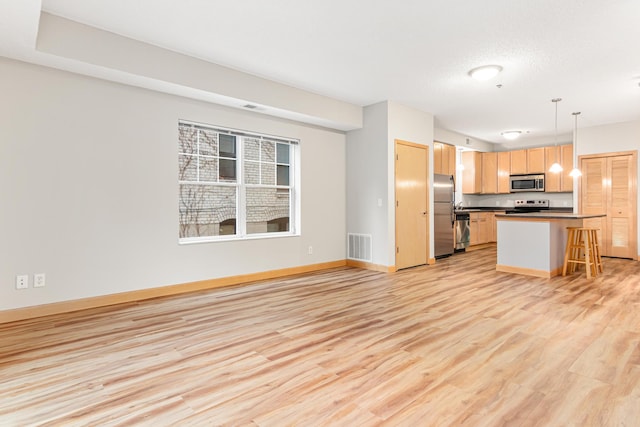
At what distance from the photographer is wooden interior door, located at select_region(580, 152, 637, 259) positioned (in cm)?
666

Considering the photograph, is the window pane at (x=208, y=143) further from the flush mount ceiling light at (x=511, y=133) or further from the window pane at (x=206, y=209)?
the flush mount ceiling light at (x=511, y=133)

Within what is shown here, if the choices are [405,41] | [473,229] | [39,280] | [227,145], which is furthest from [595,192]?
[39,280]

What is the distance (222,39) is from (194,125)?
1307mm

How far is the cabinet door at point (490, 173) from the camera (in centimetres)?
898

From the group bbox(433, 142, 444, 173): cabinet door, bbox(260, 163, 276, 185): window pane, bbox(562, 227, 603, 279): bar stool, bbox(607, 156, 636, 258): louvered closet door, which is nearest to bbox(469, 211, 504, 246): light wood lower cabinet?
bbox(433, 142, 444, 173): cabinet door

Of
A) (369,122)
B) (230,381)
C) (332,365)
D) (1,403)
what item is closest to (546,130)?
(369,122)

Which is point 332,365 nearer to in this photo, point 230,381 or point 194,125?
point 230,381

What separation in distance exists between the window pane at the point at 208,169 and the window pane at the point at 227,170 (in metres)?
0.09

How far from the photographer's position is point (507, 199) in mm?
9273

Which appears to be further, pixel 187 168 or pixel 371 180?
pixel 371 180

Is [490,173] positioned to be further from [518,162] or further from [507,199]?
[507,199]

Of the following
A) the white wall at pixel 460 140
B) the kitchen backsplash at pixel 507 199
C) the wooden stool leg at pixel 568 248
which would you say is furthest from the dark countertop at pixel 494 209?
the wooden stool leg at pixel 568 248

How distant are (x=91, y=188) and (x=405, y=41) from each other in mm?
3615

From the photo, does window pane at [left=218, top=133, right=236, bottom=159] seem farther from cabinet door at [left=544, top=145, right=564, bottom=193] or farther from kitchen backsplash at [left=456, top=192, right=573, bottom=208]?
cabinet door at [left=544, top=145, right=564, bottom=193]
